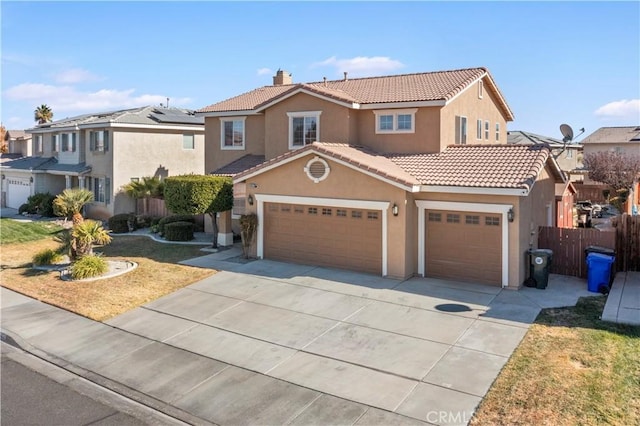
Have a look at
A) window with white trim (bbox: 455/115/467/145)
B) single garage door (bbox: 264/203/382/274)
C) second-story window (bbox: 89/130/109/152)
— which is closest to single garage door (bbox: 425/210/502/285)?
single garage door (bbox: 264/203/382/274)

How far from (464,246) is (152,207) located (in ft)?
63.3

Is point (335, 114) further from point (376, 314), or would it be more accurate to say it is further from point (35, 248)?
point (35, 248)

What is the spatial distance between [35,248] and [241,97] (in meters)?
12.6

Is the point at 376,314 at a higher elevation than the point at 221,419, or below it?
higher

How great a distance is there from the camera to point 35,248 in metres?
23.9

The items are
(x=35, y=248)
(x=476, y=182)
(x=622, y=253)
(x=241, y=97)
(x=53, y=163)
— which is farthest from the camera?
(x=53, y=163)

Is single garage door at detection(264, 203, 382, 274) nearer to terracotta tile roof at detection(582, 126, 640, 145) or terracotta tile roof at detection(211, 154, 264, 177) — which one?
terracotta tile roof at detection(211, 154, 264, 177)

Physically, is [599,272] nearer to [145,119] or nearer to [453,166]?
[453,166]

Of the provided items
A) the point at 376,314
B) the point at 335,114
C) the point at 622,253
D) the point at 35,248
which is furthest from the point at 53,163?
the point at 622,253

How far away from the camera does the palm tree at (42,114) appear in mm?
56688

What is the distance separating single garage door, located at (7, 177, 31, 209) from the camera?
38.6 metres

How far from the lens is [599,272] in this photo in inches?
570

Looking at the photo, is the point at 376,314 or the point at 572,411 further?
the point at 376,314

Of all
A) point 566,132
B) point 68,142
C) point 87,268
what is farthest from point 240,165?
point 68,142
